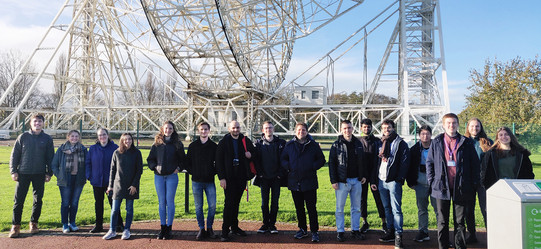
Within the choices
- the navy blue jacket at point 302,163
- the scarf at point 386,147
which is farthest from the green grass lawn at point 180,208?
the scarf at point 386,147

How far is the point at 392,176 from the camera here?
540 cm

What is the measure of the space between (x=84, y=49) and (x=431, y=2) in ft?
71.4

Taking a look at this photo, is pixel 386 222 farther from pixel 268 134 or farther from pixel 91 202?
pixel 91 202

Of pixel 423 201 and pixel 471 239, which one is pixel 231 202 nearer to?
pixel 423 201

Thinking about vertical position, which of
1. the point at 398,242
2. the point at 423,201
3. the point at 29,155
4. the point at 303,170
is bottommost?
the point at 398,242

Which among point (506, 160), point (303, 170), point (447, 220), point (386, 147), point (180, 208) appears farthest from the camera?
point (180, 208)

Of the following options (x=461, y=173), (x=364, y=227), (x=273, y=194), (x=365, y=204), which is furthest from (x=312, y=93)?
(x=461, y=173)

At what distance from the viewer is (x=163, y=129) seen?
231 inches

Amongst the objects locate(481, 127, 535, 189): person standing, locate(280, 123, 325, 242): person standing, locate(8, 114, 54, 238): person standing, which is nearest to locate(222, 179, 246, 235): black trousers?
locate(280, 123, 325, 242): person standing

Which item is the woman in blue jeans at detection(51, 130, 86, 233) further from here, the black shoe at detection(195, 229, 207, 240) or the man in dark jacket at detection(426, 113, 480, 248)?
the man in dark jacket at detection(426, 113, 480, 248)

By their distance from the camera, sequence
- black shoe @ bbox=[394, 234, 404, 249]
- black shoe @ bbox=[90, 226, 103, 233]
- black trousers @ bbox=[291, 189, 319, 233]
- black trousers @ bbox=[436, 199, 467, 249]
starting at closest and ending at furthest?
black trousers @ bbox=[436, 199, 467, 249], black shoe @ bbox=[394, 234, 404, 249], black trousers @ bbox=[291, 189, 319, 233], black shoe @ bbox=[90, 226, 103, 233]

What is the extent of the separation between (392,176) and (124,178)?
162 inches

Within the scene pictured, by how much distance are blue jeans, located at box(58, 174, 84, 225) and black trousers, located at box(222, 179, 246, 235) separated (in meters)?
2.59

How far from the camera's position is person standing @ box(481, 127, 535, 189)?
16.5 feet
